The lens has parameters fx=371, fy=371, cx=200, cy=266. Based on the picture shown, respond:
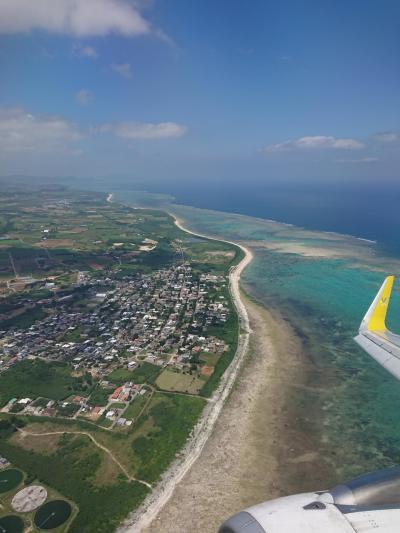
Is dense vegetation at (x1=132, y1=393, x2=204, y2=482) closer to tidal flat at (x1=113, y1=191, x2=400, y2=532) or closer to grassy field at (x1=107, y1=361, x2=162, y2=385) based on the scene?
tidal flat at (x1=113, y1=191, x2=400, y2=532)

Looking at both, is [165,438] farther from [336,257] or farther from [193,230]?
[193,230]

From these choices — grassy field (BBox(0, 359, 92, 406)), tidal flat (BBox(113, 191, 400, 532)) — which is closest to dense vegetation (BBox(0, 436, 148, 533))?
tidal flat (BBox(113, 191, 400, 532))

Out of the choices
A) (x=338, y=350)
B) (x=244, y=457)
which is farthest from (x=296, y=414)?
(x=338, y=350)

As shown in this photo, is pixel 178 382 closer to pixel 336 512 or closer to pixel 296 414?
pixel 296 414

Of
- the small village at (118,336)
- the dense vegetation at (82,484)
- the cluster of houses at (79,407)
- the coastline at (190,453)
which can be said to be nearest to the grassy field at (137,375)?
the small village at (118,336)

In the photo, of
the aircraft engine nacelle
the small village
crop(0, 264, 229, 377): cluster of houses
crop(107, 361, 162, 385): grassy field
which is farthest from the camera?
crop(0, 264, 229, 377): cluster of houses

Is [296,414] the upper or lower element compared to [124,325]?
upper

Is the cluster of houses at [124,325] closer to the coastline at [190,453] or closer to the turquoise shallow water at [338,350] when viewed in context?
the coastline at [190,453]
